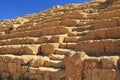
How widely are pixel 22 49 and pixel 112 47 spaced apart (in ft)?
22.8

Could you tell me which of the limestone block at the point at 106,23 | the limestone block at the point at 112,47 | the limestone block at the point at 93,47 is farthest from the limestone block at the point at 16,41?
the limestone block at the point at 112,47

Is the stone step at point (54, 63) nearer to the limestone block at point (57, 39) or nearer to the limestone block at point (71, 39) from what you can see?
the limestone block at point (71, 39)

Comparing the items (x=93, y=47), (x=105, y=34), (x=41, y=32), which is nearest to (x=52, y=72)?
(x=93, y=47)

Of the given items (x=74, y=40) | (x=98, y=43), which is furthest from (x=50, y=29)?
(x=98, y=43)

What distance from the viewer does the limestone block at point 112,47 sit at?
36.3ft

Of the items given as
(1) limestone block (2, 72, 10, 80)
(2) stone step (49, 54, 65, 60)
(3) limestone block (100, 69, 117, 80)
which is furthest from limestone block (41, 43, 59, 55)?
Result: (3) limestone block (100, 69, 117, 80)

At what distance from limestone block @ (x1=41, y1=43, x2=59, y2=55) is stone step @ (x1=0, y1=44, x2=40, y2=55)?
381 millimetres

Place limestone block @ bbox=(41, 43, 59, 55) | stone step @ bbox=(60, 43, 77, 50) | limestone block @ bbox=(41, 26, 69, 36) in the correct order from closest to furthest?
1. stone step @ bbox=(60, 43, 77, 50)
2. limestone block @ bbox=(41, 43, 59, 55)
3. limestone block @ bbox=(41, 26, 69, 36)

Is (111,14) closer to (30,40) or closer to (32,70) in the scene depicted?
(32,70)

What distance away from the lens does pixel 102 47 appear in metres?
11.7

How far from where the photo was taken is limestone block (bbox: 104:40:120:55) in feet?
36.3

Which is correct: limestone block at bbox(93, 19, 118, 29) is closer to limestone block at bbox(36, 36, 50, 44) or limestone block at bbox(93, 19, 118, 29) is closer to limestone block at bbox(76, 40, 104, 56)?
limestone block at bbox(76, 40, 104, 56)

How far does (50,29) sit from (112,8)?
4.20m

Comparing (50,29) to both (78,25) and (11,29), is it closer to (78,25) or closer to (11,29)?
(78,25)
